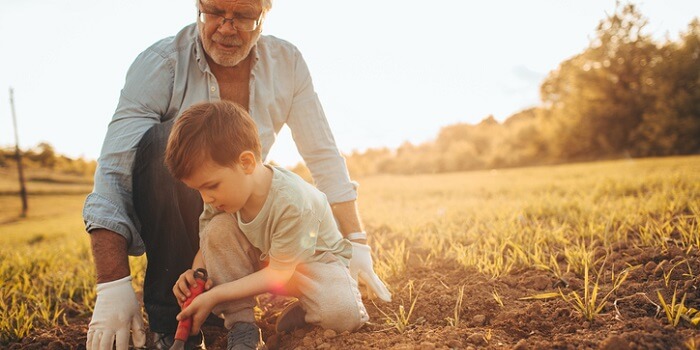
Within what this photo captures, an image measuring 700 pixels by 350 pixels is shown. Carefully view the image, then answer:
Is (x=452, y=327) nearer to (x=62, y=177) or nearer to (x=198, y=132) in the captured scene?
(x=198, y=132)

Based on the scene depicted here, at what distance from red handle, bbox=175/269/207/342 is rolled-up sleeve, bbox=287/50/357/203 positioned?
865 millimetres

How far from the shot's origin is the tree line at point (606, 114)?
Answer: 53.5 ft

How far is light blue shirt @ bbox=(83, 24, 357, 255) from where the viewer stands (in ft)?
6.57

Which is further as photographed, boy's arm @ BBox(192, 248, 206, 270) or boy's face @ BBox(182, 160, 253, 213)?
boy's arm @ BBox(192, 248, 206, 270)

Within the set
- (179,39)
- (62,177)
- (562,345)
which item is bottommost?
(62,177)

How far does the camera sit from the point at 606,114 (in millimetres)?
19266

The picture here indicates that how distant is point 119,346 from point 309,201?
0.93m

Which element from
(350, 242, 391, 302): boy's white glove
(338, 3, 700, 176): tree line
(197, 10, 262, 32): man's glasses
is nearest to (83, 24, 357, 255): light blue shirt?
(197, 10, 262, 32): man's glasses

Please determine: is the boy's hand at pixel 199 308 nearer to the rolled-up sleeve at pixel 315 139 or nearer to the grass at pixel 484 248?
the grass at pixel 484 248

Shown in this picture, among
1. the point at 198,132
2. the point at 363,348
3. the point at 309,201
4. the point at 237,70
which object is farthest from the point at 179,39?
the point at 363,348

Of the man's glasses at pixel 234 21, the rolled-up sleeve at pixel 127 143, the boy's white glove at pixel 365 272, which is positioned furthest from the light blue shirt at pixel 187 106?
the boy's white glove at pixel 365 272

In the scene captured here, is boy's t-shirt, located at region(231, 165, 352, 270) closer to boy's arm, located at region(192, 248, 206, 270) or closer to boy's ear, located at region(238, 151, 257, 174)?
boy's ear, located at region(238, 151, 257, 174)

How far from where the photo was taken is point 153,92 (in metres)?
2.31

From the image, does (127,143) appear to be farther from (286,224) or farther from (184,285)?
(286,224)
